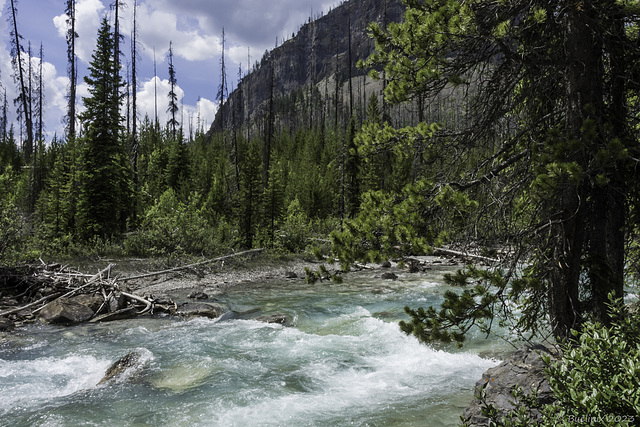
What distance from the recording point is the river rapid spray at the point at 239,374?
246 inches

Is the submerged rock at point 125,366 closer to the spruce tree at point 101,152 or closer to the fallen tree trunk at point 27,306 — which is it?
the fallen tree trunk at point 27,306

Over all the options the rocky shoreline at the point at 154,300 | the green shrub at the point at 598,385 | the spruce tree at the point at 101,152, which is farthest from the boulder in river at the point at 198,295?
the green shrub at the point at 598,385

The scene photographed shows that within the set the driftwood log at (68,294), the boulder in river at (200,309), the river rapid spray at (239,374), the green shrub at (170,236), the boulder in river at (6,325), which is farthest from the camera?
the green shrub at (170,236)

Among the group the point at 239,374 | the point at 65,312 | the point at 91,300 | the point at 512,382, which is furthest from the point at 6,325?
the point at 512,382

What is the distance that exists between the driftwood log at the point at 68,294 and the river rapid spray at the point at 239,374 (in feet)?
3.00

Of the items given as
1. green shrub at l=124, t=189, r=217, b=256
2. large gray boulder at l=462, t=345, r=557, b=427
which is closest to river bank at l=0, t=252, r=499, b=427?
large gray boulder at l=462, t=345, r=557, b=427

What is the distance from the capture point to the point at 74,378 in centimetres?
760

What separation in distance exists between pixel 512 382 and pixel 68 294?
12.9 metres

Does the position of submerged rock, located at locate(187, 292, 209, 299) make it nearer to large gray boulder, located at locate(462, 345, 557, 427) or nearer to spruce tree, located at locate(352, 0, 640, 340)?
spruce tree, located at locate(352, 0, 640, 340)

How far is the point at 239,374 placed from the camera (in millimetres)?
7957

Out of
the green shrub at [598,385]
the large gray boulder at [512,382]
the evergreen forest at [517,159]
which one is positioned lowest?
the large gray boulder at [512,382]

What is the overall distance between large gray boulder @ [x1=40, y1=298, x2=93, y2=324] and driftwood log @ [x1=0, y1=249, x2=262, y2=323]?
0.25 ft

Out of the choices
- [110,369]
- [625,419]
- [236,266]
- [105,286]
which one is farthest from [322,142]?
[625,419]

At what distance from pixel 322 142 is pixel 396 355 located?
49.5 metres
